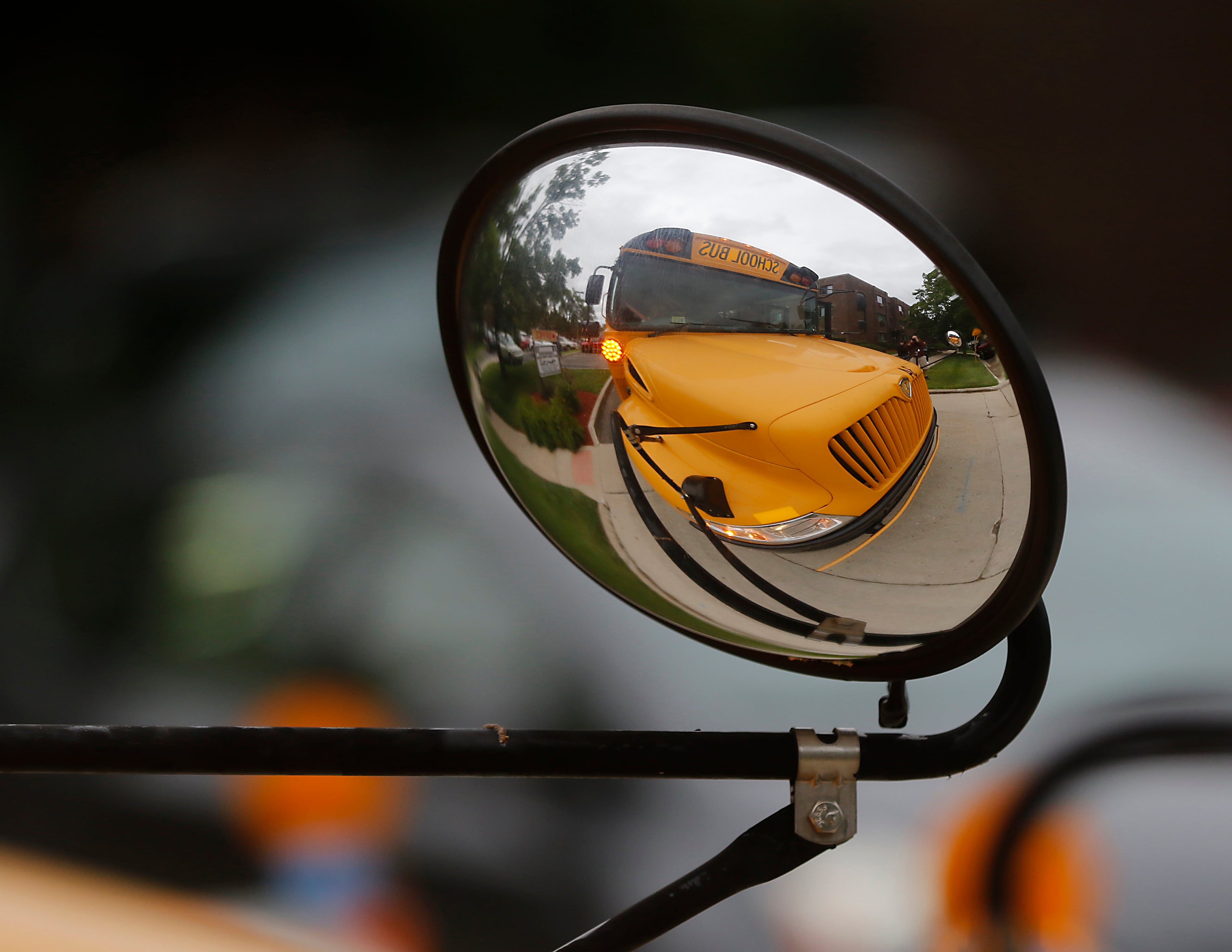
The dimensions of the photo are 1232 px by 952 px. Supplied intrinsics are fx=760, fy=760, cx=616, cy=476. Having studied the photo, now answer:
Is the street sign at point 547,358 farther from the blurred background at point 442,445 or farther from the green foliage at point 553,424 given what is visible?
the blurred background at point 442,445

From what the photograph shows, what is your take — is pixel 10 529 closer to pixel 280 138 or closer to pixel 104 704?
pixel 104 704

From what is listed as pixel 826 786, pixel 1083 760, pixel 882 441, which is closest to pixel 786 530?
pixel 882 441

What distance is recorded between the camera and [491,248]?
310 millimetres

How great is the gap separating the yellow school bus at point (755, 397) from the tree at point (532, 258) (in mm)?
24

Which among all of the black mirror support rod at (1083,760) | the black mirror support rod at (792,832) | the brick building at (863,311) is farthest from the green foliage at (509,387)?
the black mirror support rod at (1083,760)

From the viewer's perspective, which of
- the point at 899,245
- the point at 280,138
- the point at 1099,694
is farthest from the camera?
the point at 280,138

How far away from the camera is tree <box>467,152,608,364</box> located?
0.28 meters

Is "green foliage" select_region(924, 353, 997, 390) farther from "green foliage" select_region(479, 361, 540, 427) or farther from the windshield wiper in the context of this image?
"green foliage" select_region(479, 361, 540, 427)

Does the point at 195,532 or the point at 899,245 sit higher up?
the point at 899,245

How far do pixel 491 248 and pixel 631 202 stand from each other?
7 cm

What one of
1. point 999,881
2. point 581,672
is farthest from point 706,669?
point 999,881

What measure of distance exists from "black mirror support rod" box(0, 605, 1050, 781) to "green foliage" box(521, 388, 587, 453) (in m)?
0.14

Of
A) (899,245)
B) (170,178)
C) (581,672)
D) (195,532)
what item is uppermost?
(170,178)

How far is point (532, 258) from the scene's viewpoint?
29cm
